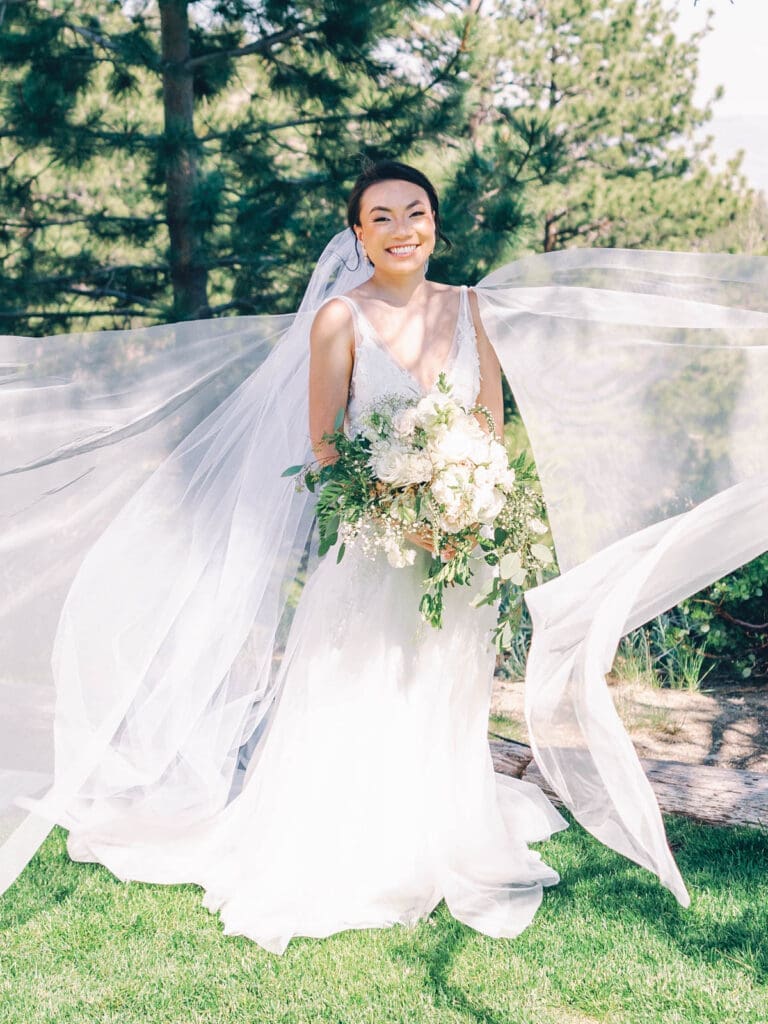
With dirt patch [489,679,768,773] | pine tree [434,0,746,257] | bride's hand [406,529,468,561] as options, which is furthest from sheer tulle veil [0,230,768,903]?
pine tree [434,0,746,257]

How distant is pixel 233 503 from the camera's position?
3836 mm

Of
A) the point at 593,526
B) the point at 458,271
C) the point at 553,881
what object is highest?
the point at 458,271

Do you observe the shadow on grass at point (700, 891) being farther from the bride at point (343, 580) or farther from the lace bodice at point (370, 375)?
the lace bodice at point (370, 375)

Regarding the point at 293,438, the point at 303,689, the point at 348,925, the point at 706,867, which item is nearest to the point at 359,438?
the point at 293,438

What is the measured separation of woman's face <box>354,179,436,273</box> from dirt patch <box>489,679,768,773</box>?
2.73 meters

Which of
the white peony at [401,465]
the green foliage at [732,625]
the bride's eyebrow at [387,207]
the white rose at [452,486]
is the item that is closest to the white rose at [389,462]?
the white peony at [401,465]

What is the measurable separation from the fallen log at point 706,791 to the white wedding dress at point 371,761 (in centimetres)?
78

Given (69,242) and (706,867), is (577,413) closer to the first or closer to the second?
(706,867)

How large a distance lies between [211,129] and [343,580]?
4513mm

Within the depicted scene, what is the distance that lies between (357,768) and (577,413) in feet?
4.65

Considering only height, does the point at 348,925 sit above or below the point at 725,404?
below

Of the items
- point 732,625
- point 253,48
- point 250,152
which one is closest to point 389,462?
point 732,625

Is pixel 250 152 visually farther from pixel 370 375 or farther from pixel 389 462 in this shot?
pixel 389 462

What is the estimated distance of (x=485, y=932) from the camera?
339 cm
